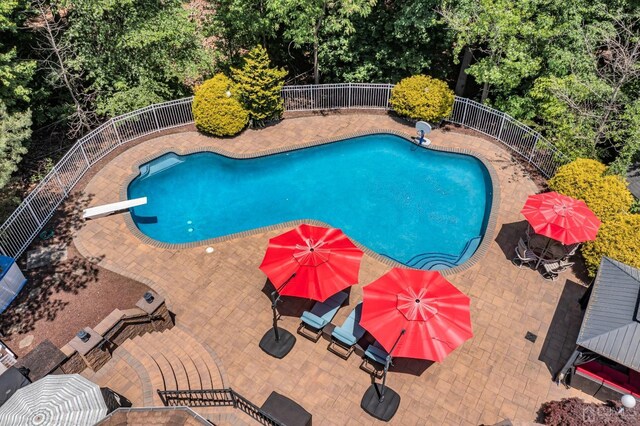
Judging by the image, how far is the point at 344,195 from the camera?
22266 mm

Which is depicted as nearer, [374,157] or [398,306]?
[398,306]

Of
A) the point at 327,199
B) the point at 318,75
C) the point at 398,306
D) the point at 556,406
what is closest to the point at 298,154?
the point at 327,199

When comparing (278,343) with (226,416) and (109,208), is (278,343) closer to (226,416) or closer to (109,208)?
(226,416)

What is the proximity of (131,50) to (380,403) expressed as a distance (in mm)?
21134

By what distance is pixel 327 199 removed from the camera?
72.3 feet

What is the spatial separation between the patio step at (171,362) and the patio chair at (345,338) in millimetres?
3831

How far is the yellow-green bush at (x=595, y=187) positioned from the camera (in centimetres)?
1834

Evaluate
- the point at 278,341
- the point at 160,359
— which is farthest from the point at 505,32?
the point at 160,359

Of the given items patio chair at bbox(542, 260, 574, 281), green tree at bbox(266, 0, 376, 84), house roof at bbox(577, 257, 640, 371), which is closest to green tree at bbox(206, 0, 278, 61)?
green tree at bbox(266, 0, 376, 84)

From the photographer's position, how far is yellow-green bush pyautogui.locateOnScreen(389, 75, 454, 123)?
969 inches

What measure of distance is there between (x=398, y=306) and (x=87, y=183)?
16.0m

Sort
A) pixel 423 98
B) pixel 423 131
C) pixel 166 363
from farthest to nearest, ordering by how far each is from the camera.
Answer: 1. pixel 423 98
2. pixel 423 131
3. pixel 166 363

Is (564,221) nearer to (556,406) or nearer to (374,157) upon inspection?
(556,406)

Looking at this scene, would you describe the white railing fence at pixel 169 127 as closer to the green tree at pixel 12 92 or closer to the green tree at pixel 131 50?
the green tree at pixel 131 50
